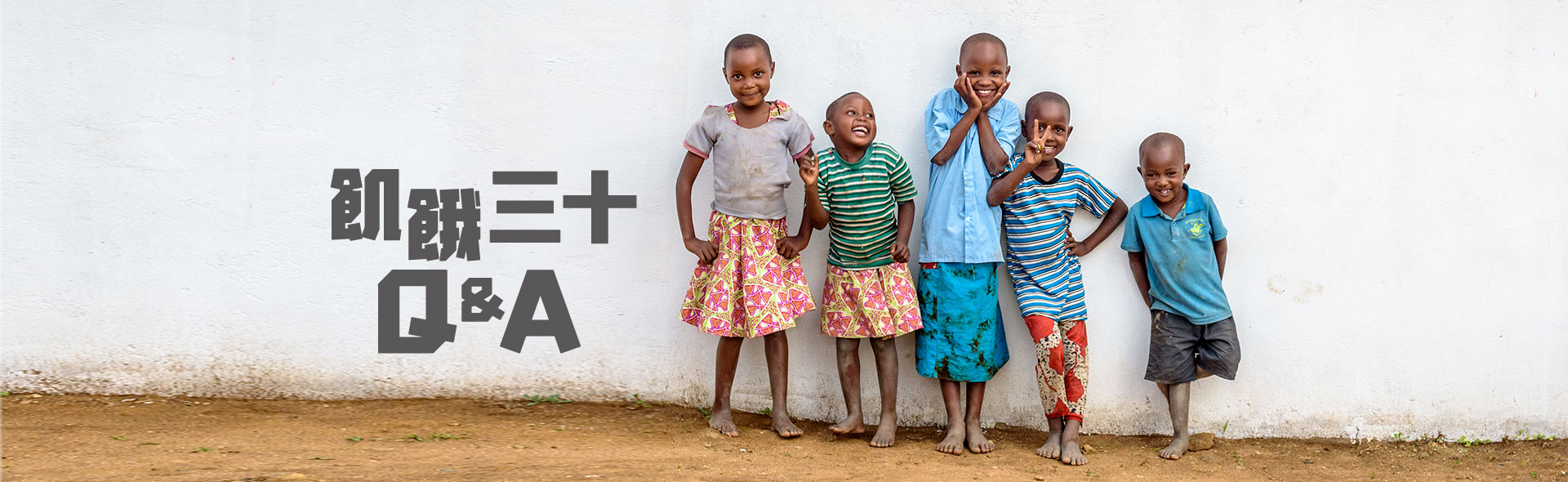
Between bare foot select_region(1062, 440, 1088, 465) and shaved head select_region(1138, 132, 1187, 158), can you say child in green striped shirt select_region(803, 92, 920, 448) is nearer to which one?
bare foot select_region(1062, 440, 1088, 465)

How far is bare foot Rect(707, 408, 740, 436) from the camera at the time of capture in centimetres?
396

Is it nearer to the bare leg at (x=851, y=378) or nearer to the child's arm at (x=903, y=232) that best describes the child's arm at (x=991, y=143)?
the child's arm at (x=903, y=232)

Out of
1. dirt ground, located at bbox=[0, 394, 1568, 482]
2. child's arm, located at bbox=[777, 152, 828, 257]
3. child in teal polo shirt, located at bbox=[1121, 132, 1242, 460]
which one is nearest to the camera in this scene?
dirt ground, located at bbox=[0, 394, 1568, 482]

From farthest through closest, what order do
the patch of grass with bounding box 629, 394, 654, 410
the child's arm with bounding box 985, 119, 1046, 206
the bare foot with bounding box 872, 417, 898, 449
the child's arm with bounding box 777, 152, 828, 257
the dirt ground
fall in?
1. the patch of grass with bounding box 629, 394, 654, 410
2. the bare foot with bounding box 872, 417, 898, 449
3. the child's arm with bounding box 985, 119, 1046, 206
4. the child's arm with bounding box 777, 152, 828, 257
5. the dirt ground

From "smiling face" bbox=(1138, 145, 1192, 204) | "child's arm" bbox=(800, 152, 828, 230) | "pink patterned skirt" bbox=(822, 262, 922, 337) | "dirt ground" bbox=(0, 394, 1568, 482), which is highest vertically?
"smiling face" bbox=(1138, 145, 1192, 204)

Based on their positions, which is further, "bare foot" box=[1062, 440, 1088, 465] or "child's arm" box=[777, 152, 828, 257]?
"bare foot" box=[1062, 440, 1088, 465]

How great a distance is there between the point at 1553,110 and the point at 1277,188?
1.05 meters

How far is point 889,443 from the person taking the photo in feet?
12.8

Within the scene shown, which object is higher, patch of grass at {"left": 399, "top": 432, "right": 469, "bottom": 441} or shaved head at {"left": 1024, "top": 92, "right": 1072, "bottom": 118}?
shaved head at {"left": 1024, "top": 92, "right": 1072, "bottom": 118}

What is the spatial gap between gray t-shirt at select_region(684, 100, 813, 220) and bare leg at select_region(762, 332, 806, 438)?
1.54 feet

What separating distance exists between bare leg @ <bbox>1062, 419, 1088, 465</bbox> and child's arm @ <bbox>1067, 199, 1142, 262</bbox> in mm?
635

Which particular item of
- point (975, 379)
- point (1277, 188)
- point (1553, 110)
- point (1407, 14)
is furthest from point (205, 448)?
point (1553, 110)

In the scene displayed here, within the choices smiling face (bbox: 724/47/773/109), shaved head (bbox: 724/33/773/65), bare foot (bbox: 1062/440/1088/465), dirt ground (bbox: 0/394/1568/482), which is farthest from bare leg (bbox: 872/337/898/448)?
shaved head (bbox: 724/33/773/65)

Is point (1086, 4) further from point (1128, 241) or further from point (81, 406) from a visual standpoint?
point (81, 406)
